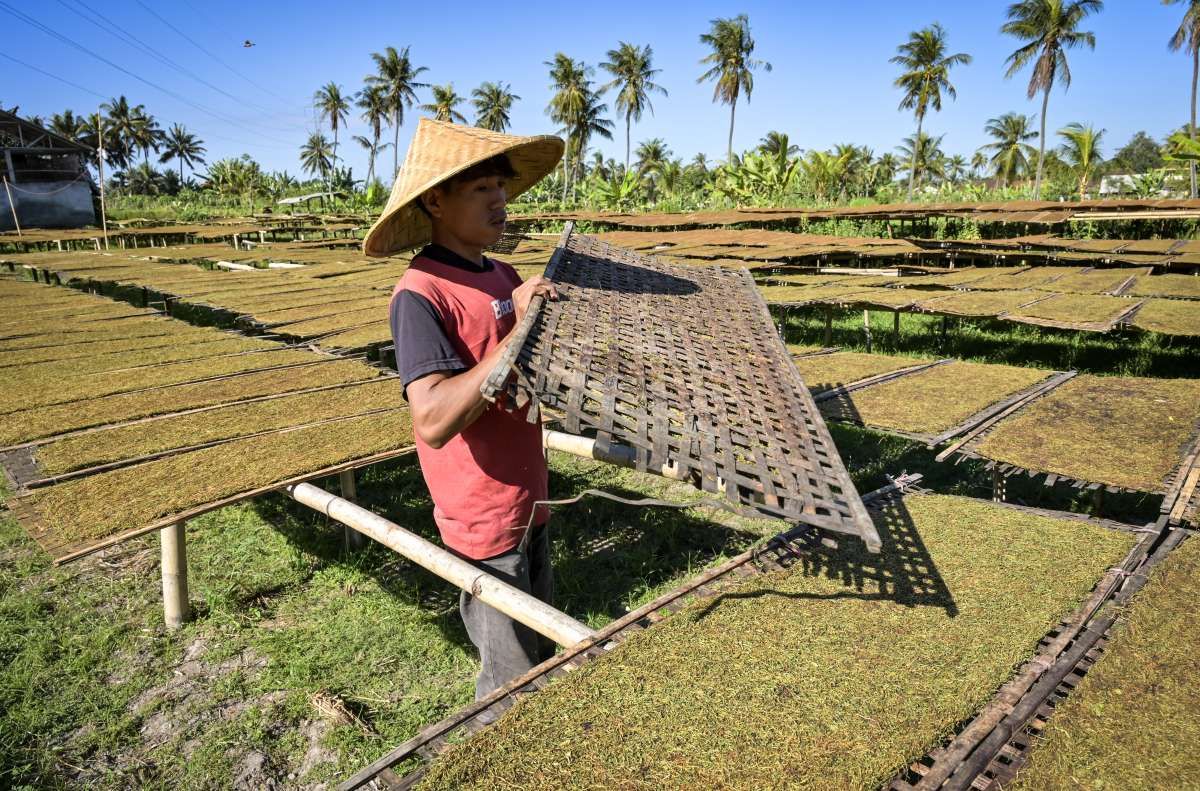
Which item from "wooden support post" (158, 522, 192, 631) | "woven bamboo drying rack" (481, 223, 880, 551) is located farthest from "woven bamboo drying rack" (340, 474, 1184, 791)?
"wooden support post" (158, 522, 192, 631)

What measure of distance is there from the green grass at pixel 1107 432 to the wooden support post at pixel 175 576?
10.4 ft

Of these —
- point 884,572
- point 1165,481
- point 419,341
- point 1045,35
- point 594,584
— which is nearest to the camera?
point 419,341

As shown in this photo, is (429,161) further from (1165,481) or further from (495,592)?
(1165,481)

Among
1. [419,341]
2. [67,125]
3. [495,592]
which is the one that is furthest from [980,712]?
[67,125]

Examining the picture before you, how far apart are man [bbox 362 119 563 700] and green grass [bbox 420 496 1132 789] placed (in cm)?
52

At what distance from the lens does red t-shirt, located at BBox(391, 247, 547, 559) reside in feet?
5.28

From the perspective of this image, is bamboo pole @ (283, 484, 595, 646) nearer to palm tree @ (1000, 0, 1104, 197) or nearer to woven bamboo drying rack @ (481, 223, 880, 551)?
woven bamboo drying rack @ (481, 223, 880, 551)

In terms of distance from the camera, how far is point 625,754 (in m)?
1.24

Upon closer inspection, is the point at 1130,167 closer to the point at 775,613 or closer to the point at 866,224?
the point at 866,224

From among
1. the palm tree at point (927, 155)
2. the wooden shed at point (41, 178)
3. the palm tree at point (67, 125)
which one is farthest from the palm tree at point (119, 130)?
A: the palm tree at point (927, 155)

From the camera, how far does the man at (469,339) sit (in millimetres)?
1583

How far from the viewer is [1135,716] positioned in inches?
51.9

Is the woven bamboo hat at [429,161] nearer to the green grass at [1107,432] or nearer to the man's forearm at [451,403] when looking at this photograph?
the man's forearm at [451,403]

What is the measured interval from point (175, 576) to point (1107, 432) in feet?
12.6
